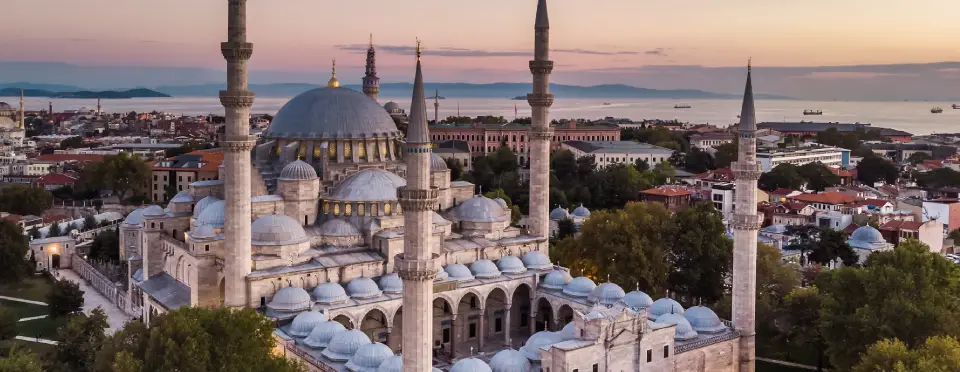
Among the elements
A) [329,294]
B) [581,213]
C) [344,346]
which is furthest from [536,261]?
[581,213]

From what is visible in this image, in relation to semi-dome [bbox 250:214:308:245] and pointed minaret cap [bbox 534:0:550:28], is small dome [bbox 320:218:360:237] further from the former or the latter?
pointed minaret cap [bbox 534:0:550:28]

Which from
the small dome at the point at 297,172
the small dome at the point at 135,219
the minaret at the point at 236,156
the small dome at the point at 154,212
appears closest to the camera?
the minaret at the point at 236,156

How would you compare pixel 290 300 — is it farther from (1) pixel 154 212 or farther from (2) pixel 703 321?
(2) pixel 703 321

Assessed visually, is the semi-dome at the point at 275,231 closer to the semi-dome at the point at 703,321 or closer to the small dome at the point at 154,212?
the small dome at the point at 154,212

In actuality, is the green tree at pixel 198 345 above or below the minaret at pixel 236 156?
below

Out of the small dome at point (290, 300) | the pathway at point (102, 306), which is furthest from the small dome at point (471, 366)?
the pathway at point (102, 306)

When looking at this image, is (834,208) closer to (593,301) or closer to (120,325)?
(593,301)
